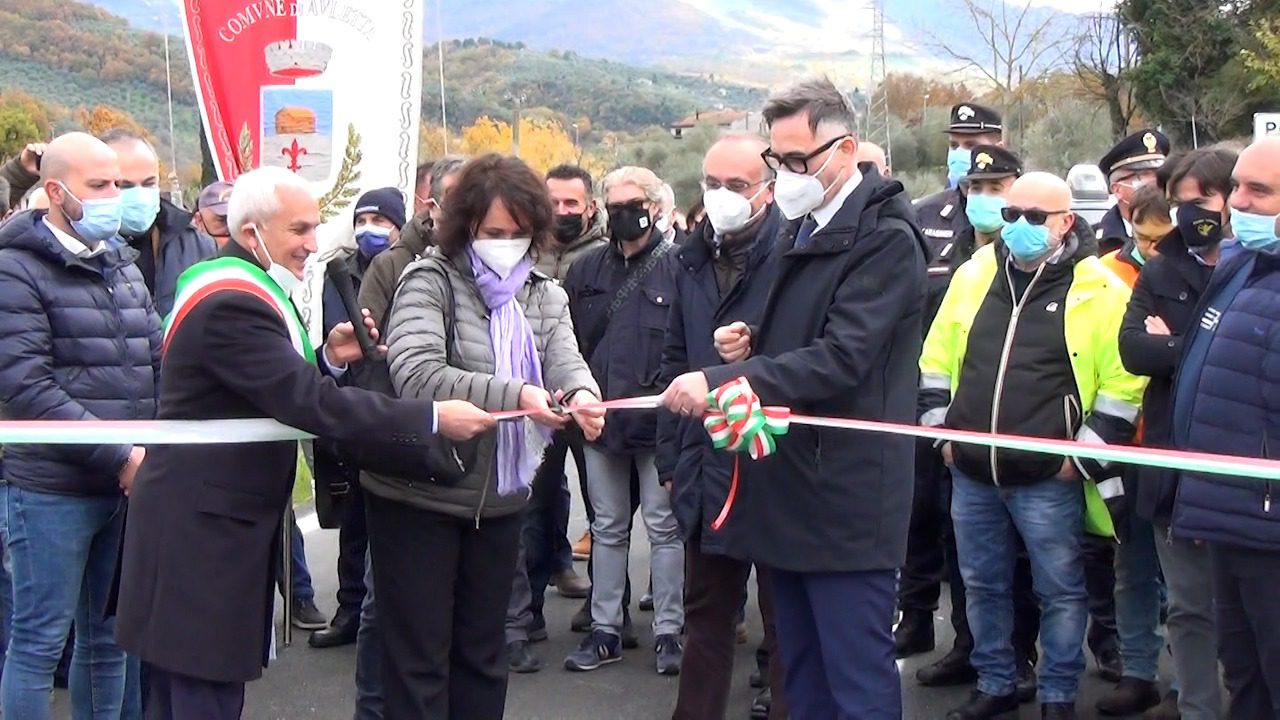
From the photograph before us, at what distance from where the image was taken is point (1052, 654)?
5.55 metres

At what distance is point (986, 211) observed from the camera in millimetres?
6566

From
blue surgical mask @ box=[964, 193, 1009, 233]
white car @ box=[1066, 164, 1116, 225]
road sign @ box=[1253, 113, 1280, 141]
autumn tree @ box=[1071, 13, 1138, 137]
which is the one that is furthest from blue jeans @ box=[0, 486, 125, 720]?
autumn tree @ box=[1071, 13, 1138, 137]

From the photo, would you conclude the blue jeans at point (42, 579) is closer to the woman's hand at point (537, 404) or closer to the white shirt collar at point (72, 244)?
the white shirt collar at point (72, 244)

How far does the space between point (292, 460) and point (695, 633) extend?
6.27 feet

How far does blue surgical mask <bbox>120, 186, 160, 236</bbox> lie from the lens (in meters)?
5.70

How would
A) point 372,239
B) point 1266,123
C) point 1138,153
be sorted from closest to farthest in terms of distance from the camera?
1. point 372,239
2. point 1138,153
3. point 1266,123

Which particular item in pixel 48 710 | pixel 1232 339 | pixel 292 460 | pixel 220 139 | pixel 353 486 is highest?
pixel 220 139

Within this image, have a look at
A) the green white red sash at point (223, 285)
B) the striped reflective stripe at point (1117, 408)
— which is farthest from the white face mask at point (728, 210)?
the green white red sash at point (223, 285)

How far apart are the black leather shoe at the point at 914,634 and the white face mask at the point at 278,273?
3.87 meters

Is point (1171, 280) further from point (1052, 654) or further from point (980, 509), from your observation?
point (1052, 654)

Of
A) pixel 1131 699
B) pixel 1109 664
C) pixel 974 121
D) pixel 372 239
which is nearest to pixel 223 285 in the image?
pixel 372 239

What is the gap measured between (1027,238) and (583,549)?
14.0 ft

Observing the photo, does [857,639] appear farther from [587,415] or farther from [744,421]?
[587,415]

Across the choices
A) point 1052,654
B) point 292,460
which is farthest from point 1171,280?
point 292,460
